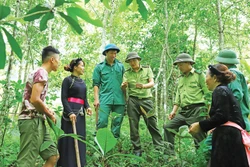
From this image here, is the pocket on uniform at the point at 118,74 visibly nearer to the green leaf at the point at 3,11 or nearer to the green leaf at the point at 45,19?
the green leaf at the point at 45,19

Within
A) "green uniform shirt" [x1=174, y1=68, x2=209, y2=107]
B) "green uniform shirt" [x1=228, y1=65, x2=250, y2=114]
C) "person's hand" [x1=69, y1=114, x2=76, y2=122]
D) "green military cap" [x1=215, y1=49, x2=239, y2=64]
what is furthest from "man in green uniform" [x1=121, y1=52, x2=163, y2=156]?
"green uniform shirt" [x1=228, y1=65, x2=250, y2=114]

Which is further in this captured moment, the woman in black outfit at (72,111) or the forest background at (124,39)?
the woman in black outfit at (72,111)

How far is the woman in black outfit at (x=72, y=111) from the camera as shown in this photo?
4.23 m

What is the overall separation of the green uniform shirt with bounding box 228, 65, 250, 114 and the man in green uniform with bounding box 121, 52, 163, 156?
6.33ft

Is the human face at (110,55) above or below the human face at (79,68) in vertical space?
above

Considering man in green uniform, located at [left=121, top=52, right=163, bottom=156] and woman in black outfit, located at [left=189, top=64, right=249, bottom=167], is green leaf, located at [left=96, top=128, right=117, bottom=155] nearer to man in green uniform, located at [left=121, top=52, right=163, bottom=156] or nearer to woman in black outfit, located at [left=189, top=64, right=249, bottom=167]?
woman in black outfit, located at [left=189, top=64, right=249, bottom=167]

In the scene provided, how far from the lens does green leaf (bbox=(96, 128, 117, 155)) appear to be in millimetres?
1072

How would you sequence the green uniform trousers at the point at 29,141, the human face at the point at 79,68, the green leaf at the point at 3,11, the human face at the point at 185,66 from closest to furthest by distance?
the green leaf at the point at 3,11 < the green uniform trousers at the point at 29,141 < the human face at the point at 79,68 < the human face at the point at 185,66

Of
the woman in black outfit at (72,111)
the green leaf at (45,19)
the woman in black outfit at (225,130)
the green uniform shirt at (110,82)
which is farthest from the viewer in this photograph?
the green uniform shirt at (110,82)

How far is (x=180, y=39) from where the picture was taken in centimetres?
1402

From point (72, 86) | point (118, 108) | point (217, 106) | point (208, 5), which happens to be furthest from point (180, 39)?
→ point (217, 106)

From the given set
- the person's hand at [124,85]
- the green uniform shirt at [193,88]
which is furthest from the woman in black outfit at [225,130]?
the person's hand at [124,85]

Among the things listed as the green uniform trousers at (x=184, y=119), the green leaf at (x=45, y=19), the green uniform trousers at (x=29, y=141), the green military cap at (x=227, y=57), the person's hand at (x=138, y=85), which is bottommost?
the green uniform trousers at (x=29, y=141)

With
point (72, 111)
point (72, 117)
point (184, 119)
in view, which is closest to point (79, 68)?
point (72, 111)
